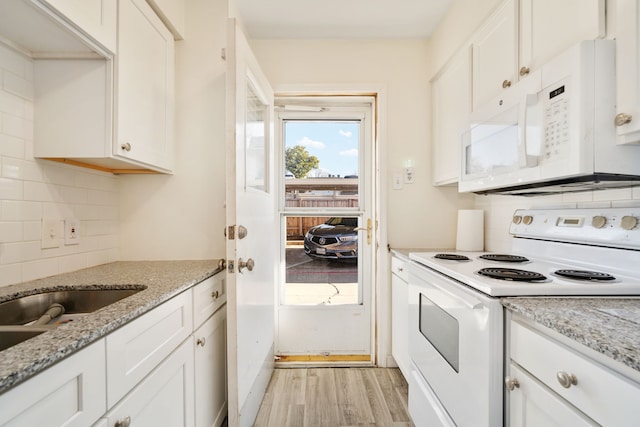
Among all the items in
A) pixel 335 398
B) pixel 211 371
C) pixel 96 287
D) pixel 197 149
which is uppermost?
pixel 197 149

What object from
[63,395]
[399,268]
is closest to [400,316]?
[399,268]

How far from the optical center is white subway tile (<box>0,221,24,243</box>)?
105 centimetres

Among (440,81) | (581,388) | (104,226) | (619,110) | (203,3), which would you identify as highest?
(203,3)

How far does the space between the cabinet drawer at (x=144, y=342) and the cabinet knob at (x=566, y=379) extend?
1.07 m

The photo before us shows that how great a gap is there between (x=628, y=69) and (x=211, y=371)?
1.88 metres

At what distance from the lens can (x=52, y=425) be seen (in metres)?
0.57

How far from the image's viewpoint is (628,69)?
0.82 meters

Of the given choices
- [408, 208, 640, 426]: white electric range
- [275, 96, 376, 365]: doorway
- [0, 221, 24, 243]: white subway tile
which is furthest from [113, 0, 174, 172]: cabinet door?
[408, 208, 640, 426]: white electric range

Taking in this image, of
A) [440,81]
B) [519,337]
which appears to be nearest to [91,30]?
[519,337]

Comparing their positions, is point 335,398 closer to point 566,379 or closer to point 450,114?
point 566,379

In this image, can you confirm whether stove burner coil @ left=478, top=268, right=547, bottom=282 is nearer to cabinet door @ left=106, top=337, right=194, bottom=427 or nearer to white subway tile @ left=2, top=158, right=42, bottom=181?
cabinet door @ left=106, top=337, right=194, bottom=427

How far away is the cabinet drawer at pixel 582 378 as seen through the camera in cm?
54

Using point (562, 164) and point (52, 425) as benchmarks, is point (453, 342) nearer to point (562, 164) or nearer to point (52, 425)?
point (562, 164)

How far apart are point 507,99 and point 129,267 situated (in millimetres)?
1917
